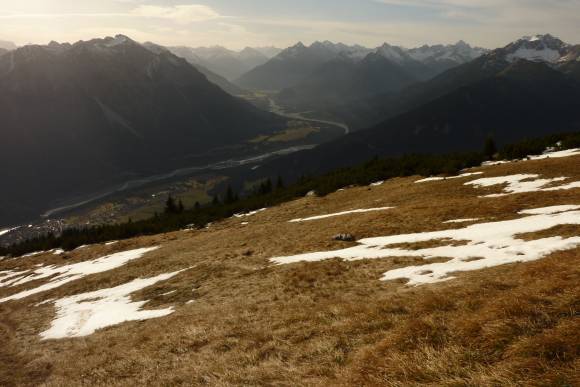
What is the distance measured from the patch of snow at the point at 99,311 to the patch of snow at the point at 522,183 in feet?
96.0

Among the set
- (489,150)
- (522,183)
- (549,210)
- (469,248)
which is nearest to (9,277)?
(469,248)

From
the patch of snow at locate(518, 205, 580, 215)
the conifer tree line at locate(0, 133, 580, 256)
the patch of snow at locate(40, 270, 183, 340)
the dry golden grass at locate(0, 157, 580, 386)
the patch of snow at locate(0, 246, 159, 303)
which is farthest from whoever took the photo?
the conifer tree line at locate(0, 133, 580, 256)

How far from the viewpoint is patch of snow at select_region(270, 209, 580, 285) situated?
58.0ft

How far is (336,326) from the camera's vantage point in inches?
538

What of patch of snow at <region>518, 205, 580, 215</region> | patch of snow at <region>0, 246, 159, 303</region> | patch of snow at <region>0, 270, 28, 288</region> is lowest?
patch of snow at <region>0, 270, 28, 288</region>

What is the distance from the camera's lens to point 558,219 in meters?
21.8

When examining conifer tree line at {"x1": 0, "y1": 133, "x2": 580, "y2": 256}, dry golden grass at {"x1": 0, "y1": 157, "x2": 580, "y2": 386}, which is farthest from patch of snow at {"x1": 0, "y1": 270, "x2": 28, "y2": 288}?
dry golden grass at {"x1": 0, "y1": 157, "x2": 580, "y2": 386}

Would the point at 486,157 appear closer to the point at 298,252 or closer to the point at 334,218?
the point at 334,218

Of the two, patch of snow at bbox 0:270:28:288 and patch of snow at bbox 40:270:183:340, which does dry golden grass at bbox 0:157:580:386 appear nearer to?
patch of snow at bbox 40:270:183:340

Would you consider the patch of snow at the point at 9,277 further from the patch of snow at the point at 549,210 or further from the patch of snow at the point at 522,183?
the patch of snow at the point at 549,210

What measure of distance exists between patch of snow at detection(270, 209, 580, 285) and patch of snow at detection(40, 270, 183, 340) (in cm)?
970

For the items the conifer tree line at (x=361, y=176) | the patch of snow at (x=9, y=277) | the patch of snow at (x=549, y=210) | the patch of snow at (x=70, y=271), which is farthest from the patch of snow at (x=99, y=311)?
the conifer tree line at (x=361, y=176)

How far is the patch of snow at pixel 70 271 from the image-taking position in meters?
44.6

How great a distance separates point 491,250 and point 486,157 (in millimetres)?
48966
